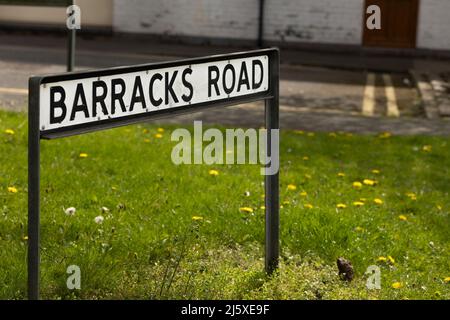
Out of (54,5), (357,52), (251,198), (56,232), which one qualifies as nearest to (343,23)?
(357,52)

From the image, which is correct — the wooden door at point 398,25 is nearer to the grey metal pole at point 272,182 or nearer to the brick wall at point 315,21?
the brick wall at point 315,21

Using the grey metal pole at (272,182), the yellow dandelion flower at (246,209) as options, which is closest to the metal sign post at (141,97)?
the grey metal pole at (272,182)

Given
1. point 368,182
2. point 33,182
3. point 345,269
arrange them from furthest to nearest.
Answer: point 368,182 < point 345,269 < point 33,182

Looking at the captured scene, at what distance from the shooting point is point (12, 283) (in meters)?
4.29

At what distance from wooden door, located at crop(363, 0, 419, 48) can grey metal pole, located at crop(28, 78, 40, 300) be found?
59.0 ft

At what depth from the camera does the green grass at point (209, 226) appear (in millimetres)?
4496

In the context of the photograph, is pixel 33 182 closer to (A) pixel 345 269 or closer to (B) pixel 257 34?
(A) pixel 345 269

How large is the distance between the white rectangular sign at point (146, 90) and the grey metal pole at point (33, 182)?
3 cm

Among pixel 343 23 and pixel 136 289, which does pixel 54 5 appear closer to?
pixel 343 23

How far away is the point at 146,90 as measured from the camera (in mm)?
3781

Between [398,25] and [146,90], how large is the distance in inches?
694

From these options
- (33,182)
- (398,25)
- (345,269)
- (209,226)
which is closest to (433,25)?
(398,25)

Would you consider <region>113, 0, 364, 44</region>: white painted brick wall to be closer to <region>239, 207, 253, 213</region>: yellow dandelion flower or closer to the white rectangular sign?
<region>239, 207, 253, 213</region>: yellow dandelion flower

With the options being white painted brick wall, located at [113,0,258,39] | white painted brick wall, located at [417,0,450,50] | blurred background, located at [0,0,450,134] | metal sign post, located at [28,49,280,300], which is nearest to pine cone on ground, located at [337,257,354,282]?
metal sign post, located at [28,49,280,300]
